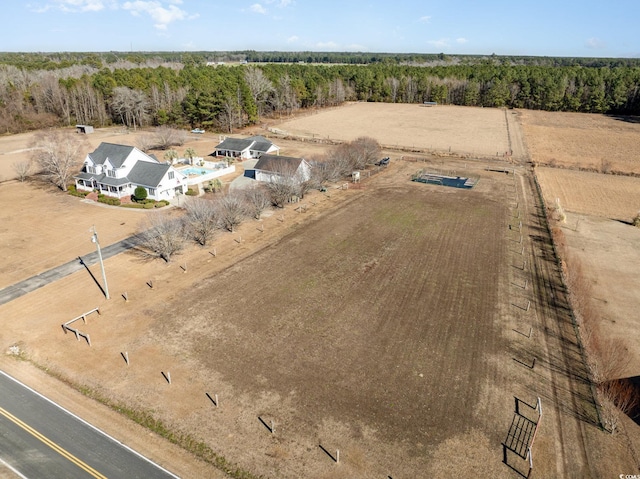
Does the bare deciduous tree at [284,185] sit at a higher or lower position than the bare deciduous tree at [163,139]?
lower

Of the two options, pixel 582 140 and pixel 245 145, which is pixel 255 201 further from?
pixel 582 140

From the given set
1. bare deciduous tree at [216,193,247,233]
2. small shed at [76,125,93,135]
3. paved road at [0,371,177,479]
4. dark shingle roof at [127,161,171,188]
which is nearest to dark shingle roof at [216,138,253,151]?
dark shingle roof at [127,161,171,188]

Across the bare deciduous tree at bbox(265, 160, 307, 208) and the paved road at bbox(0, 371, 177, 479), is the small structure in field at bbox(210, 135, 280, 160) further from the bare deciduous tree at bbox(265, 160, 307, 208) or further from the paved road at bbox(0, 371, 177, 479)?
the paved road at bbox(0, 371, 177, 479)

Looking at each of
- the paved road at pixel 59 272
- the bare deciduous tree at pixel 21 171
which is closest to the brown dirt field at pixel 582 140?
the paved road at pixel 59 272

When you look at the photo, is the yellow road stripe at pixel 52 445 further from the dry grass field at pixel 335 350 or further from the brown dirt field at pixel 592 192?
the brown dirt field at pixel 592 192

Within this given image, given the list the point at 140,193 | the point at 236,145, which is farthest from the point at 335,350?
the point at 236,145

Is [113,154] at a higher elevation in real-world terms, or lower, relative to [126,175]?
higher
